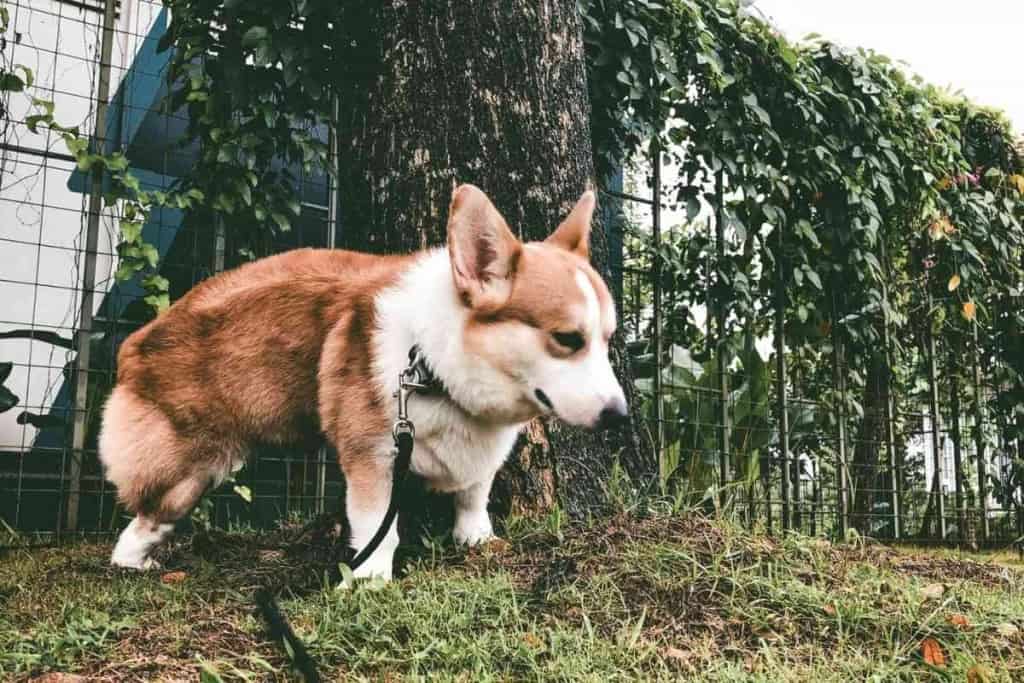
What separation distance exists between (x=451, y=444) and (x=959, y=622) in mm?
1338

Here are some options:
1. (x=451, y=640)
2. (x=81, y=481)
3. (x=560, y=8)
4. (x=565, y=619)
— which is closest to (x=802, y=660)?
(x=565, y=619)

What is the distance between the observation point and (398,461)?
2.30 metres

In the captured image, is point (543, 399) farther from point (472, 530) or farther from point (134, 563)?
point (134, 563)

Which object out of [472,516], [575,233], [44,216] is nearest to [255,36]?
[44,216]

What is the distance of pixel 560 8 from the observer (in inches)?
123

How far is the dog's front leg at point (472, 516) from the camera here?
8.61 feet

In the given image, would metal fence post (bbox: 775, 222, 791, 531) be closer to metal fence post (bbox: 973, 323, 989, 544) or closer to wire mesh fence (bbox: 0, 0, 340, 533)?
metal fence post (bbox: 973, 323, 989, 544)

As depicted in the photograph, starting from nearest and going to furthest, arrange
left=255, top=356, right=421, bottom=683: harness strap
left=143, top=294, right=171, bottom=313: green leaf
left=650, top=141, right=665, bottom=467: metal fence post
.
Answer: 1. left=255, top=356, right=421, bottom=683: harness strap
2. left=143, top=294, right=171, bottom=313: green leaf
3. left=650, top=141, right=665, bottom=467: metal fence post

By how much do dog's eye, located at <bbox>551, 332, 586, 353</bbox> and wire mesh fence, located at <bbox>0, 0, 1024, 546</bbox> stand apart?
0.86m

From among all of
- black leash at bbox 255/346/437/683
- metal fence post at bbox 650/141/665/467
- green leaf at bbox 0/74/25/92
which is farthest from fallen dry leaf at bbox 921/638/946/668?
green leaf at bbox 0/74/25/92

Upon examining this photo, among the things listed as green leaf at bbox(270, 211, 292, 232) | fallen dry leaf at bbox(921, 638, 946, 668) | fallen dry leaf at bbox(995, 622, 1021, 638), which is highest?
green leaf at bbox(270, 211, 292, 232)

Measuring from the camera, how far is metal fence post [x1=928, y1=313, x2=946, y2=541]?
6.23 meters

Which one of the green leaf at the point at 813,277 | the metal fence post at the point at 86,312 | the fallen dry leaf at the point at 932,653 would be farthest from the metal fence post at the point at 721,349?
the metal fence post at the point at 86,312

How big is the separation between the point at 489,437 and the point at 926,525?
5.05m
